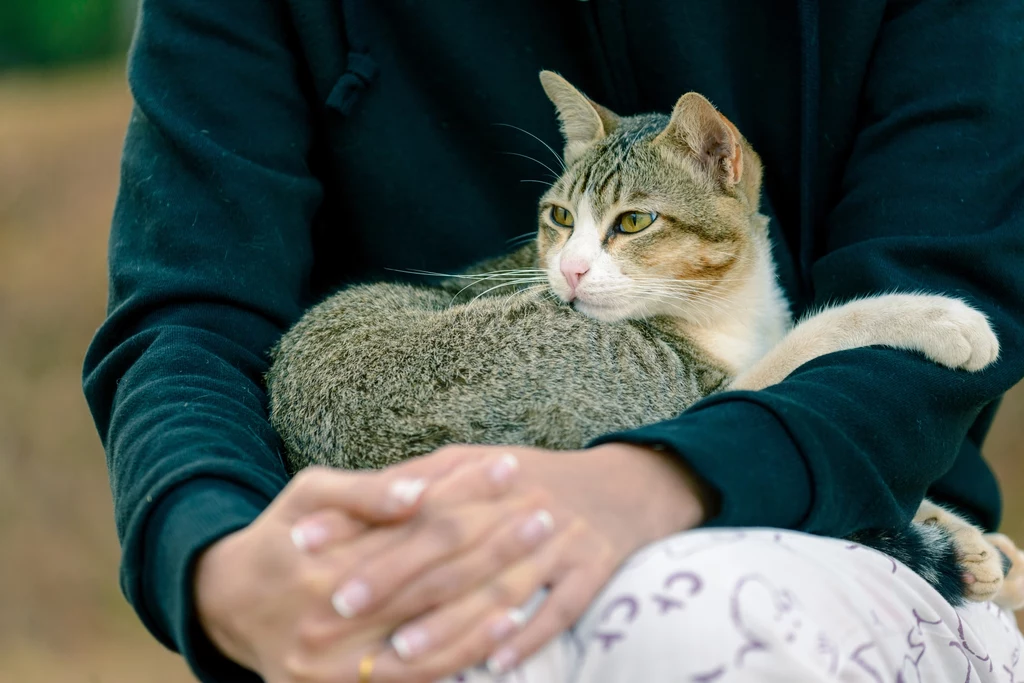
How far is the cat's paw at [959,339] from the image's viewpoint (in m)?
1.33

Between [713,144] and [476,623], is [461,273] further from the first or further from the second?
[476,623]

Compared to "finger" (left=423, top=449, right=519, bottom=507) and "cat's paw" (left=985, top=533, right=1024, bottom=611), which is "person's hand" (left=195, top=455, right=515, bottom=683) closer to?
"finger" (left=423, top=449, right=519, bottom=507)

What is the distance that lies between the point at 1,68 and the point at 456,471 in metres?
4.42

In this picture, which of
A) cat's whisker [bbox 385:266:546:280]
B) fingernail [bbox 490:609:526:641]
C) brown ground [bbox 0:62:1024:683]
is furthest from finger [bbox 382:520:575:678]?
brown ground [bbox 0:62:1024:683]

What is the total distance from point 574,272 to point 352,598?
77 cm

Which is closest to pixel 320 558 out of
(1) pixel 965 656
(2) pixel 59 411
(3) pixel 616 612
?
(3) pixel 616 612

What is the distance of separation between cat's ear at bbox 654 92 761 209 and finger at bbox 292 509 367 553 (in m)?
0.89

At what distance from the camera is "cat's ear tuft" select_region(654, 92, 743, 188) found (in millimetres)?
1537

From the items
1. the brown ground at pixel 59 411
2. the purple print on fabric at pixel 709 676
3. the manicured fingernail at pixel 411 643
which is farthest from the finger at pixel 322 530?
the brown ground at pixel 59 411

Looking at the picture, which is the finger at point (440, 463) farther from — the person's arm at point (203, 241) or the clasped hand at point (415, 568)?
the person's arm at point (203, 241)

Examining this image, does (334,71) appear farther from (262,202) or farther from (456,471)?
(456,471)

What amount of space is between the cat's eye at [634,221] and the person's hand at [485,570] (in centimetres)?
71

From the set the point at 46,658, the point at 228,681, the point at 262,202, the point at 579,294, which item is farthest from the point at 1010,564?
the point at 46,658

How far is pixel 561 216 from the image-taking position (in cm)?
175
